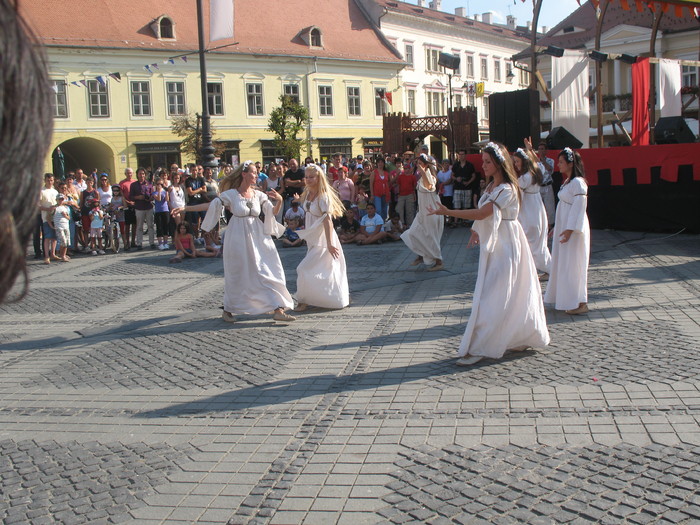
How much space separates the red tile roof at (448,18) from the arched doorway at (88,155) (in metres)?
24.3

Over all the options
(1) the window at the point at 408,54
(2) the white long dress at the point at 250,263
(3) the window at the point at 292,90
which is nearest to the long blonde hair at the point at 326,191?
(2) the white long dress at the point at 250,263

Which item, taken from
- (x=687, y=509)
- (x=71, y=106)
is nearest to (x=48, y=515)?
(x=687, y=509)

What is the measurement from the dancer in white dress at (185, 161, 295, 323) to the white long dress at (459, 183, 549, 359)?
3.00 meters

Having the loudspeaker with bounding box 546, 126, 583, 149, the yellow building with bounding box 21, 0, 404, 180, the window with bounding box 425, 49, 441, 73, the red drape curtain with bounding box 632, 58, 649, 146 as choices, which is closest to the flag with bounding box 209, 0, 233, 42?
the loudspeaker with bounding box 546, 126, 583, 149

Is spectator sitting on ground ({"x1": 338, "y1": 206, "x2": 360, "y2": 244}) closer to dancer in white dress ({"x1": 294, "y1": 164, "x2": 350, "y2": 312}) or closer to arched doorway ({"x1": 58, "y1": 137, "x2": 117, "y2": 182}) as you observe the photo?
dancer in white dress ({"x1": 294, "y1": 164, "x2": 350, "y2": 312})

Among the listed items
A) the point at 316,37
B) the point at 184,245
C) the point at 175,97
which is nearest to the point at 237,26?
the point at 316,37

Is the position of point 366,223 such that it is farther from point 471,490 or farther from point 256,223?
point 471,490

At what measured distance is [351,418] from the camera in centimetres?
537

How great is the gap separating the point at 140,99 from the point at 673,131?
31716mm

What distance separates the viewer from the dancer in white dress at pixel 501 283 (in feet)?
21.7

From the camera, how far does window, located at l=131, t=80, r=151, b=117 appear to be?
42.7 meters

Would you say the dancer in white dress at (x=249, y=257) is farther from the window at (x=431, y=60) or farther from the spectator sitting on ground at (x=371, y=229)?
the window at (x=431, y=60)

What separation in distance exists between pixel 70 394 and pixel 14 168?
18.9 feet

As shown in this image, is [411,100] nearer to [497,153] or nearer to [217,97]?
[217,97]
